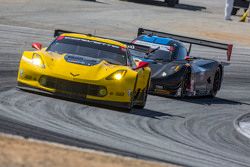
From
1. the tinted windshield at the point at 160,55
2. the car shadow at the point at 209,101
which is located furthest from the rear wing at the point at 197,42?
the car shadow at the point at 209,101

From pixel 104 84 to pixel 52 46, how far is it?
1.75 metres

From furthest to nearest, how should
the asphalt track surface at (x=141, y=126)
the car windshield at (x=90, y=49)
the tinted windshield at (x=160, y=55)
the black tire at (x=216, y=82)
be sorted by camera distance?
1. the black tire at (x=216, y=82)
2. the tinted windshield at (x=160, y=55)
3. the car windshield at (x=90, y=49)
4. the asphalt track surface at (x=141, y=126)

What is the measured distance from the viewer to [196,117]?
54.7ft

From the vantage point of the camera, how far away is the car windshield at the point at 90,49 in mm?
15359

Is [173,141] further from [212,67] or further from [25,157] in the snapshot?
[212,67]

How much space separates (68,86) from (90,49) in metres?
Result: 1.54

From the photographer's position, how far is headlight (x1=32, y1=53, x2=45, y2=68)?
47.3 ft

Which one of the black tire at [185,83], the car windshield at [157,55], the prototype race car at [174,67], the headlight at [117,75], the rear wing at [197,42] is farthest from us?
the rear wing at [197,42]

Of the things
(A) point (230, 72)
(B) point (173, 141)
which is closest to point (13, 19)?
(A) point (230, 72)

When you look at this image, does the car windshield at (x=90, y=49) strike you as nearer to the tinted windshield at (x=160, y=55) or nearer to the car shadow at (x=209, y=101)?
the tinted windshield at (x=160, y=55)

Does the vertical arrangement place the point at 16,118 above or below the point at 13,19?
above

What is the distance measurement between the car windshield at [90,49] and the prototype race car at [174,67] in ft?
6.17

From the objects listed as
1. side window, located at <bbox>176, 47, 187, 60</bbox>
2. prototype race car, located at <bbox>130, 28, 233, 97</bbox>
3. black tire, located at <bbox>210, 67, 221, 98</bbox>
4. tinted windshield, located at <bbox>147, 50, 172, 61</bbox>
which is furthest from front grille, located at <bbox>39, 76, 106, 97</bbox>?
black tire, located at <bbox>210, 67, 221, 98</bbox>

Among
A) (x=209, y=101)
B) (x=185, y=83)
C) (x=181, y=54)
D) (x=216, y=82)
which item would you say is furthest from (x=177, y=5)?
(x=185, y=83)
